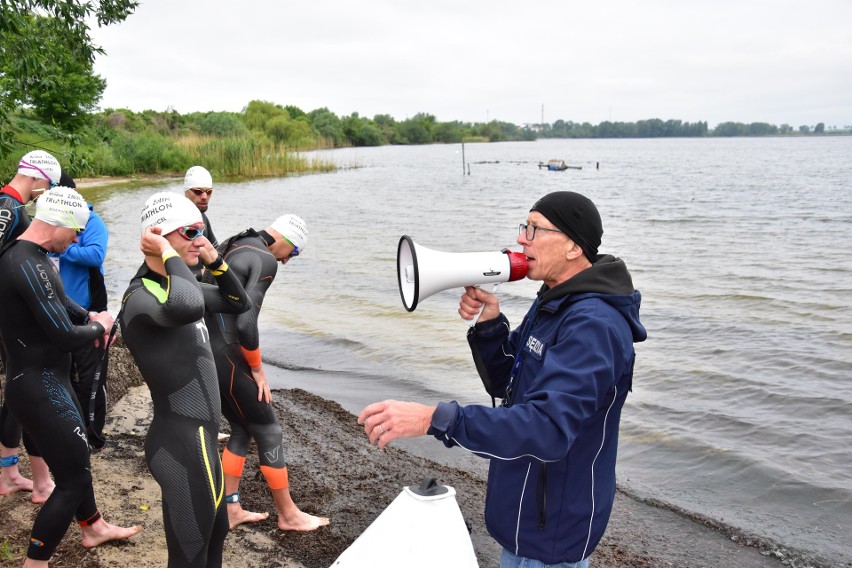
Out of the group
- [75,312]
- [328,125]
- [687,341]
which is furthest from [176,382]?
[328,125]

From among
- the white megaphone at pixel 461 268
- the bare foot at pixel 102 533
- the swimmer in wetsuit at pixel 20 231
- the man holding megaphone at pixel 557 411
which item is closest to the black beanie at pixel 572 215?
the man holding megaphone at pixel 557 411

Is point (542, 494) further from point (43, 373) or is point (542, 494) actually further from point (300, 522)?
point (43, 373)

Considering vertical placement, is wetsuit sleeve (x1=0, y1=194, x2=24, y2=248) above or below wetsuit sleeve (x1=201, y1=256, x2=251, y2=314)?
above

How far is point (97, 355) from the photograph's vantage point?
5164 millimetres

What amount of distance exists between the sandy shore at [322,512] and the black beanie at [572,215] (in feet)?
9.72

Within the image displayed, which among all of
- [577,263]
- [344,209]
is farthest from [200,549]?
[344,209]

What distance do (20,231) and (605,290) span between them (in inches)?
167

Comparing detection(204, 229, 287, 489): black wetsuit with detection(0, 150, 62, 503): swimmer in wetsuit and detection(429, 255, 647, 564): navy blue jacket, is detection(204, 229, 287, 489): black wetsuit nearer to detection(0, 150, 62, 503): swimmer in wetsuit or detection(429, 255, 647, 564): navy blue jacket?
detection(0, 150, 62, 503): swimmer in wetsuit

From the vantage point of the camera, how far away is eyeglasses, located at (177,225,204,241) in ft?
11.2

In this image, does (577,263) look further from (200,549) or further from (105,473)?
(105,473)

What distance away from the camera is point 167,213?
132 inches

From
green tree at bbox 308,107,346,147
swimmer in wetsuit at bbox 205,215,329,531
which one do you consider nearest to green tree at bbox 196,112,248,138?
green tree at bbox 308,107,346,147

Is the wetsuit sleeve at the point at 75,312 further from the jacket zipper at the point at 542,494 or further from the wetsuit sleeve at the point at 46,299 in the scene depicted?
the jacket zipper at the point at 542,494

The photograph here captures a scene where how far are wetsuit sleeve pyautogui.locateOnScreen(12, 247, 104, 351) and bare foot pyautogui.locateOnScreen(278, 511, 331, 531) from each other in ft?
6.30
